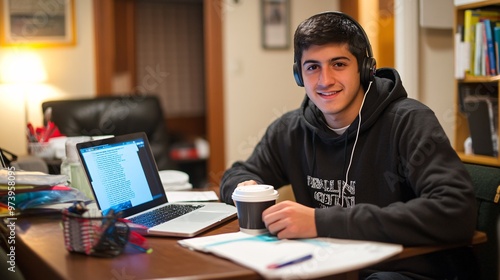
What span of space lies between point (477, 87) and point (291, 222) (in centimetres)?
202

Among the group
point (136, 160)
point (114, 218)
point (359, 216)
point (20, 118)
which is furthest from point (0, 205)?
point (20, 118)

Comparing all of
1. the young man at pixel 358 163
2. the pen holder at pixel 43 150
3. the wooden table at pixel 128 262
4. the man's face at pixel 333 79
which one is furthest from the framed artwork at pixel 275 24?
the wooden table at pixel 128 262

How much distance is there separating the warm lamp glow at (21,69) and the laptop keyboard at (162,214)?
292 cm

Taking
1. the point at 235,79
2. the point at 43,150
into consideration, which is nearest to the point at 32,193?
the point at 43,150

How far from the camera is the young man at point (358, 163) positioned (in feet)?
4.30

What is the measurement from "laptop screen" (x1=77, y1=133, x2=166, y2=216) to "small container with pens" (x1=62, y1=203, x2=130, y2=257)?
0.85 feet

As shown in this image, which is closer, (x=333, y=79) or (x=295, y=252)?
(x=295, y=252)

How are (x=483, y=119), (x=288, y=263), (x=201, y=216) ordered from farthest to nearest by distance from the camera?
(x=483, y=119) < (x=201, y=216) < (x=288, y=263)

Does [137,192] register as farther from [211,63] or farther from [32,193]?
[211,63]

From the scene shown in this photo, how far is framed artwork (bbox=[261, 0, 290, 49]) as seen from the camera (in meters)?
4.70

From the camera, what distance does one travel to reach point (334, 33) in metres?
1.63

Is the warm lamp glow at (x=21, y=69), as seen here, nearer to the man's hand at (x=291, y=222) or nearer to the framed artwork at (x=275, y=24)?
the framed artwork at (x=275, y=24)

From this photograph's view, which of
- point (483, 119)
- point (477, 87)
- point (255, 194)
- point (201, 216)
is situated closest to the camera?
point (255, 194)

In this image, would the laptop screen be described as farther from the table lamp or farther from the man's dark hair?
the table lamp
